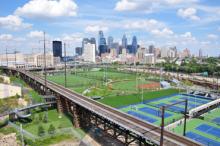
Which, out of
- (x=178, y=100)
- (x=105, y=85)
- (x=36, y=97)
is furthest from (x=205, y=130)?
(x=105, y=85)

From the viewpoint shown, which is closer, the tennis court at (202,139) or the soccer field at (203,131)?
the tennis court at (202,139)

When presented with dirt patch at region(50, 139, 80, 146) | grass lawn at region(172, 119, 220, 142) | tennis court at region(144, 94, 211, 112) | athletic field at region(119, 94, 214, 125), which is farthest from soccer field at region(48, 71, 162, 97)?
dirt patch at region(50, 139, 80, 146)

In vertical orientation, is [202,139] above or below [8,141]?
below

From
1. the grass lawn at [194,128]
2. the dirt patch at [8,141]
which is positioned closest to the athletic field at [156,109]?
the grass lawn at [194,128]

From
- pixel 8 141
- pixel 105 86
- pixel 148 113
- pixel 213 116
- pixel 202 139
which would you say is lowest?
pixel 202 139

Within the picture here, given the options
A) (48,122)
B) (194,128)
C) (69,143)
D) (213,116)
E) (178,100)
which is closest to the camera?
(69,143)

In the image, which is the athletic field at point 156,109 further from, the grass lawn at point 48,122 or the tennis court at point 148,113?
the grass lawn at point 48,122

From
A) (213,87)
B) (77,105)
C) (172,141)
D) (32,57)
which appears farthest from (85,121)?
(32,57)

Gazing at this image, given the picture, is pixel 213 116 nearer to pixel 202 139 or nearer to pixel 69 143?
pixel 202 139

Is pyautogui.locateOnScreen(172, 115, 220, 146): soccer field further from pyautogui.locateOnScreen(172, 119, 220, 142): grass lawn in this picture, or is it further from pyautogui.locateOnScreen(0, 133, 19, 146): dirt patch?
pyautogui.locateOnScreen(0, 133, 19, 146): dirt patch

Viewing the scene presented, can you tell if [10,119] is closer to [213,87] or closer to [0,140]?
[0,140]

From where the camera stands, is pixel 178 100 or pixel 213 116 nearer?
pixel 213 116
